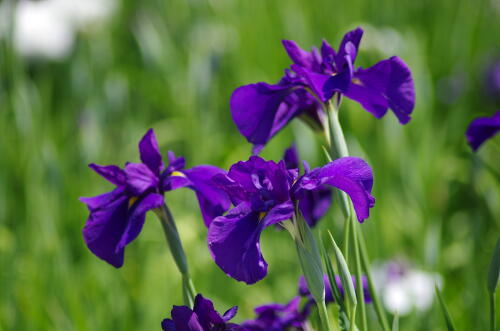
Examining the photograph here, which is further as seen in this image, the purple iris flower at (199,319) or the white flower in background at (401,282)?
the white flower in background at (401,282)

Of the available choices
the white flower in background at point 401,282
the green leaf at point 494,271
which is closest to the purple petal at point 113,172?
the green leaf at point 494,271

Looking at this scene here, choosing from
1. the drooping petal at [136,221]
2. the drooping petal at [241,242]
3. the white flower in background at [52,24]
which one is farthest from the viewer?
the white flower in background at [52,24]

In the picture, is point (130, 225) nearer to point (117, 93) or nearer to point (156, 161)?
point (156, 161)

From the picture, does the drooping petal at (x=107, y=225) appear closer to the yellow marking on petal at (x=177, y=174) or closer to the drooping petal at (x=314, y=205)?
the yellow marking on petal at (x=177, y=174)

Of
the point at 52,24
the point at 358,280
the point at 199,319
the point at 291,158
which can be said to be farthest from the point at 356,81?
the point at 52,24

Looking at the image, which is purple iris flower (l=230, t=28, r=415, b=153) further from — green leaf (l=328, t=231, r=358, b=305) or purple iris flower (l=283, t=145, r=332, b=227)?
green leaf (l=328, t=231, r=358, b=305)

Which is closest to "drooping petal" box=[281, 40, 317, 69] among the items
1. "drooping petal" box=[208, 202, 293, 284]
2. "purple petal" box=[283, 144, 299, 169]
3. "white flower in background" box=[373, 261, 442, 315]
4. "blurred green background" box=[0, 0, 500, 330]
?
"purple petal" box=[283, 144, 299, 169]
